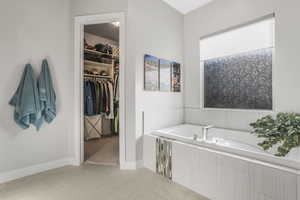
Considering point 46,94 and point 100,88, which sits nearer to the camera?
point 46,94

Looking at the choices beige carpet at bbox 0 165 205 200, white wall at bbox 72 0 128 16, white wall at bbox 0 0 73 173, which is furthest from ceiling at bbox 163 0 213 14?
beige carpet at bbox 0 165 205 200

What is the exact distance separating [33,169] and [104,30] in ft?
10.2

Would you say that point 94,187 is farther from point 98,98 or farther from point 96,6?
point 96,6

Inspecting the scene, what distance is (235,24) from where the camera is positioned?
2.49 metres

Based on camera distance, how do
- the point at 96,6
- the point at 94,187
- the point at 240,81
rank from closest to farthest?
the point at 94,187 < the point at 96,6 < the point at 240,81

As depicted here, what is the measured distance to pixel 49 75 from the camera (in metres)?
2.28

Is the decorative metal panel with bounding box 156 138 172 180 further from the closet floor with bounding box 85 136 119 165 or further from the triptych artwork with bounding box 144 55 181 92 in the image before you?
the triptych artwork with bounding box 144 55 181 92

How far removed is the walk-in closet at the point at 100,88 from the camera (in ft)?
11.4

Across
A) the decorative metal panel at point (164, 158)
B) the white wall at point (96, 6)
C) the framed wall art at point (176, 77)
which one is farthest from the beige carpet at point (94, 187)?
the white wall at point (96, 6)

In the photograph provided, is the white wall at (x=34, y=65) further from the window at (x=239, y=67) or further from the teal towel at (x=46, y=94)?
the window at (x=239, y=67)

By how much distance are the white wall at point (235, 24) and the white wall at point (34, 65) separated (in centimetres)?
218

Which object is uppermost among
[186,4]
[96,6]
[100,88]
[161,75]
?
[186,4]

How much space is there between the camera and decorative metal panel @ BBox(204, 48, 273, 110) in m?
2.27

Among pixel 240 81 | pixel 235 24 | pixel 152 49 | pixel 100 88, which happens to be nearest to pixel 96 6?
pixel 152 49
